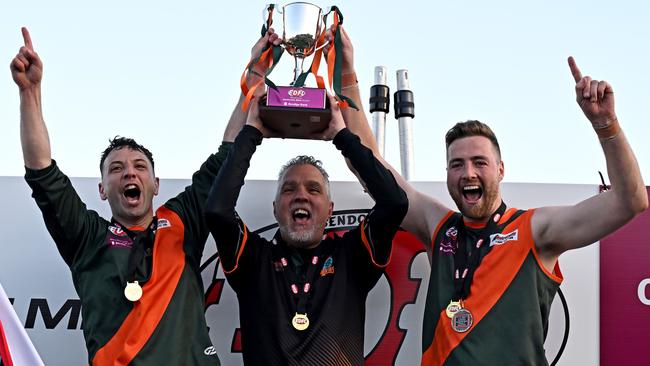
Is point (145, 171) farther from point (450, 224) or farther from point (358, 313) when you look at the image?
point (450, 224)

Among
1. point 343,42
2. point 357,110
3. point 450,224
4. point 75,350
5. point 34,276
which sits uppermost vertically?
point 343,42

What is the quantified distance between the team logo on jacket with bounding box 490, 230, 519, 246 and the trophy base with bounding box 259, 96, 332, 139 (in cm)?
105

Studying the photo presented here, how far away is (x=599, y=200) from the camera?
12.9 feet

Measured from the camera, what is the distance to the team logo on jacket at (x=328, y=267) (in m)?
4.35

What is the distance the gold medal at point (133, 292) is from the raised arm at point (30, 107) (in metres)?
0.72

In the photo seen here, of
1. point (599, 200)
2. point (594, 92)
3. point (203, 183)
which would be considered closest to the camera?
point (594, 92)

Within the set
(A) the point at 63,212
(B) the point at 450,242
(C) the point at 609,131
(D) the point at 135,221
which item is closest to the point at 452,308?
(B) the point at 450,242

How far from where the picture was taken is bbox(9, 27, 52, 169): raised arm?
13.1 ft

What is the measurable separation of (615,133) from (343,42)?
1719 mm

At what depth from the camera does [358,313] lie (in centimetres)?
429

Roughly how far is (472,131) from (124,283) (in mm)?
1994

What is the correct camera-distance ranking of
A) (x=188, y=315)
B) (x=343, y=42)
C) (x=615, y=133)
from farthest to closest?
(x=343, y=42)
(x=188, y=315)
(x=615, y=133)

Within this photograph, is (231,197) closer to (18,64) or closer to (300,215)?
(300,215)

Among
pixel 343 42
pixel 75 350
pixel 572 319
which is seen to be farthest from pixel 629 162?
pixel 75 350
